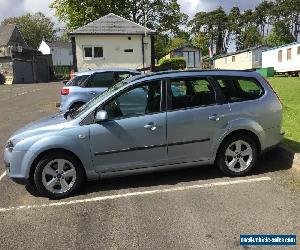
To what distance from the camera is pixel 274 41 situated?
260 ft

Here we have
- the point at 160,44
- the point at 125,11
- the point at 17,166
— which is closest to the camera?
the point at 17,166

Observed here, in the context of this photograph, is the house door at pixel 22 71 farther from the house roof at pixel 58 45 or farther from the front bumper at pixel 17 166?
the front bumper at pixel 17 166

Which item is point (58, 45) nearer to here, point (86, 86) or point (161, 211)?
point (86, 86)

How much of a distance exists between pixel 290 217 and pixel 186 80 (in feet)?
8.75

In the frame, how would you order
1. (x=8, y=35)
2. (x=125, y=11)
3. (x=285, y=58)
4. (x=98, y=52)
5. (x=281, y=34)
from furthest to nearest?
(x=281, y=34), (x=8, y=35), (x=125, y=11), (x=285, y=58), (x=98, y=52)

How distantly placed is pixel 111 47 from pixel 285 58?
17.8 meters

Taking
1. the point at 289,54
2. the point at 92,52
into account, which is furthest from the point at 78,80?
the point at 289,54

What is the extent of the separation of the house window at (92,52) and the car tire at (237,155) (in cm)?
2824

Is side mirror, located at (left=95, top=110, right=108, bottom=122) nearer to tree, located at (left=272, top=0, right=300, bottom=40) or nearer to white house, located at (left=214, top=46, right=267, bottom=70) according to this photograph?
white house, located at (left=214, top=46, right=267, bottom=70)

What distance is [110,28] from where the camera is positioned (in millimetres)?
33781

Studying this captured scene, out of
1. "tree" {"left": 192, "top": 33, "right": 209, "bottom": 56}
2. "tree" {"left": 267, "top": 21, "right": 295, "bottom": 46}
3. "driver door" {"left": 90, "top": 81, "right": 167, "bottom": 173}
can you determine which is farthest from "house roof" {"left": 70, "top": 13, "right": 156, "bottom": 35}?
"tree" {"left": 192, "top": 33, "right": 209, "bottom": 56}

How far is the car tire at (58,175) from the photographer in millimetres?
5785

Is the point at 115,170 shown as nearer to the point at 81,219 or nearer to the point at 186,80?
the point at 81,219

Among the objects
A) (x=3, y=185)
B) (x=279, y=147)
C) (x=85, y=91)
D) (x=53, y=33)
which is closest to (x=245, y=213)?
(x=279, y=147)
